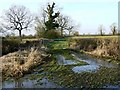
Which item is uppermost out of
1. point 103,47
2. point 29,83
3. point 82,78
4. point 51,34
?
point 51,34

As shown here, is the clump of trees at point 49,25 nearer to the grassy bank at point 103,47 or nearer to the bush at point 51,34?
the bush at point 51,34

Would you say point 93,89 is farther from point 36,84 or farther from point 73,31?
point 73,31

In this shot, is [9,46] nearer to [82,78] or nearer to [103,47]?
[103,47]

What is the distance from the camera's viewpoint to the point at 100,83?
12.9m

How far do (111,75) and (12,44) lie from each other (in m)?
20.3

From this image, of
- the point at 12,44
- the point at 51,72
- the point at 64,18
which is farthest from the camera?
the point at 64,18

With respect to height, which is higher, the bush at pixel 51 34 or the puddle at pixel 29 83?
the bush at pixel 51 34

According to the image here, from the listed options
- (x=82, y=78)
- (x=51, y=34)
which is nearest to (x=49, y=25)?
(x=51, y=34)

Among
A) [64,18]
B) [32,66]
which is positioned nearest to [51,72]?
[32,66]

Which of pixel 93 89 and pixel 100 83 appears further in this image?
pixel 100 83

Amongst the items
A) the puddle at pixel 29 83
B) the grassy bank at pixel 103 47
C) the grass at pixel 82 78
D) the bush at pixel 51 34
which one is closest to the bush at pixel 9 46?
the grassy bank at pixel 103 47

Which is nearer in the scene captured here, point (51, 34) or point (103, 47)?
point (103, 47)

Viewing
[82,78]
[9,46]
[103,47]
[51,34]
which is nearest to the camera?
[82,78]

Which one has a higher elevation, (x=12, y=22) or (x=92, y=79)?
(x=12, y=22)
